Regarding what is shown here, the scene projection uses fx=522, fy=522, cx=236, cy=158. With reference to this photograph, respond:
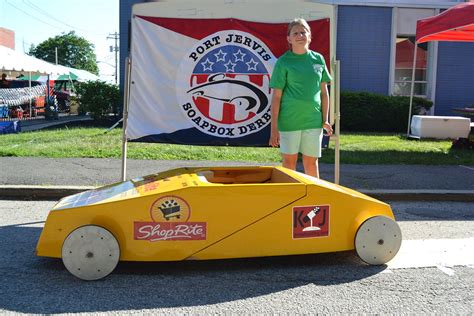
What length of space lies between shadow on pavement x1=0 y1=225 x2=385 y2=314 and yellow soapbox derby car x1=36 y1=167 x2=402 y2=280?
165 mm

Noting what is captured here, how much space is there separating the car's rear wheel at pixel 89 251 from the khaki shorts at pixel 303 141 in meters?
2.05

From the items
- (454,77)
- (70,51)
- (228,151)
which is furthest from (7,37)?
(70,51)

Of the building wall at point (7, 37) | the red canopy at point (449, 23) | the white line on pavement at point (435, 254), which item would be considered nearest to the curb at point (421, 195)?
the white line on pavement at point (435, 254)

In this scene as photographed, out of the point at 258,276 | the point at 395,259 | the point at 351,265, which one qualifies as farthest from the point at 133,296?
the point at 395,259

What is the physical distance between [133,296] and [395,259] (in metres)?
2.24

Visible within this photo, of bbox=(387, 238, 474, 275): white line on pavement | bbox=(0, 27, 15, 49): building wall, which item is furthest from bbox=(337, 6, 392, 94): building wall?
bbox=(0, 27, 15, 49): building wall

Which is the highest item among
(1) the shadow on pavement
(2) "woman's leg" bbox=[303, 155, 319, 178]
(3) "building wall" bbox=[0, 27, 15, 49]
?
(3) "building wall" bbox=[0, 27, 15, 49]

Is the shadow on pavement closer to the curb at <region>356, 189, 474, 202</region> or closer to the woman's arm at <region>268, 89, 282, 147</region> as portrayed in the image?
the woman's arm at <region>268, 89, 282, 147</region>

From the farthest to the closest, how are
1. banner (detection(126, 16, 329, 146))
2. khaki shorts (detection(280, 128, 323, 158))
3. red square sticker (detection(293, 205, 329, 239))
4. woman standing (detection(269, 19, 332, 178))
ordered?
banner (detection(126, 16, 329, 146)) → khaki shorts (detection(280, 128, 323, 158)) → woman standing (detection(269, 19, 332, 178)) → red square sticker (detection(293, 205, 329, 239))

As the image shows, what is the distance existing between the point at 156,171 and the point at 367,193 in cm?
320

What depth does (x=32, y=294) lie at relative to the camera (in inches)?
140

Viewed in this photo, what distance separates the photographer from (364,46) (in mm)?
15906

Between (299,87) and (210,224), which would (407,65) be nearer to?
(299,87)

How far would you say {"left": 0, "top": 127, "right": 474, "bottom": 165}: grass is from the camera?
368 inches
